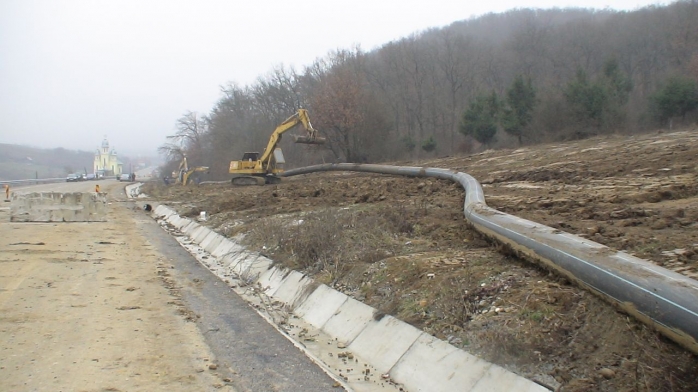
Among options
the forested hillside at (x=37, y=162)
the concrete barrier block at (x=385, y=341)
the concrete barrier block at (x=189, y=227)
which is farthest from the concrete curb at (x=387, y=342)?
the forested hillside at (x=37, y=162)

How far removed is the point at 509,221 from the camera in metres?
8.78

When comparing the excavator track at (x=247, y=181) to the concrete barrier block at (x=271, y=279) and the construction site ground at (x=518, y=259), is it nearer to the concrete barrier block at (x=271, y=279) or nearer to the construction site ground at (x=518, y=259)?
the construction site ground at (x=518, y=259)

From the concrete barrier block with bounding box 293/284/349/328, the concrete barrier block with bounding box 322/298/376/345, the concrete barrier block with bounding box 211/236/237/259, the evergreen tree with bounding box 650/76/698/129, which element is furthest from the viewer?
the evergreen tree with bounding box 650/76/698/129

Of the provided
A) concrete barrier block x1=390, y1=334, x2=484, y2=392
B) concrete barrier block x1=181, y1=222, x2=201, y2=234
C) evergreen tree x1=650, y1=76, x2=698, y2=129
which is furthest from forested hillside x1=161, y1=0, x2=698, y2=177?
concrete barrier block x1=390, y1=334, x2=484, y2=392

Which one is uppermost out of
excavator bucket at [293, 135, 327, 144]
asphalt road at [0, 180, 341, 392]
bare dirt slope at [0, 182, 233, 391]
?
excavator bucket at [293, 135, 327, 144]

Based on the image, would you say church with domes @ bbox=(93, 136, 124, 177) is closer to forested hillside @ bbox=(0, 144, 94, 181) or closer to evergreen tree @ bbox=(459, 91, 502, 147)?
forested hillside @ bbox=(0, 144, 94, 181)

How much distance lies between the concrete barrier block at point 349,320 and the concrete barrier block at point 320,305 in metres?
0.15

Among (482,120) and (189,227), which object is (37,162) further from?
(189,227)

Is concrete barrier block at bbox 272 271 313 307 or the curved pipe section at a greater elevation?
the curved pipe section

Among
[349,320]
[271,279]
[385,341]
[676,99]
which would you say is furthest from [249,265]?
[676,99]

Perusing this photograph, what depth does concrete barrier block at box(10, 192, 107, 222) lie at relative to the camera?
894 inches

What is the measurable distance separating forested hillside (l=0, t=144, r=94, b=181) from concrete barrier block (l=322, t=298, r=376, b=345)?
7660 cm

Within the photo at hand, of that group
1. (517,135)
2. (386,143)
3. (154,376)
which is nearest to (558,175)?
(154,376)

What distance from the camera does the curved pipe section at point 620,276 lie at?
15.3 ft
